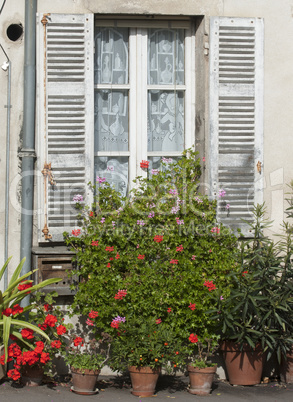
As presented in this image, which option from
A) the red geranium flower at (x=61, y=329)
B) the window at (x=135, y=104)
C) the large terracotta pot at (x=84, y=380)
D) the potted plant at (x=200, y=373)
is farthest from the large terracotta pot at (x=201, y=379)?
the window at (x=135, y=104)

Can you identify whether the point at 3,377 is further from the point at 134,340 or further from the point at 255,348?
the point at 255,348

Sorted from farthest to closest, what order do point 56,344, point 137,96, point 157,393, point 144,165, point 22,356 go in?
point 137,96 → point 144,165 → point 157,393 → point 56,344 → point 22,356

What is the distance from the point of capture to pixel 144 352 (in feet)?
17.3

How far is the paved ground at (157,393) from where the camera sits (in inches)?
205

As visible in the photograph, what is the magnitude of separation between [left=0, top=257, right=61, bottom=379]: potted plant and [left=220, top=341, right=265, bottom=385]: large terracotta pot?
152 cm

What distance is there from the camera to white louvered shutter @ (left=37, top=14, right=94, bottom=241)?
5773mm

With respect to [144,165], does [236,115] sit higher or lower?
higher

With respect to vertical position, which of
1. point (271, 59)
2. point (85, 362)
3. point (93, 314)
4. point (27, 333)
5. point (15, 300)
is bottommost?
point (85, 362)

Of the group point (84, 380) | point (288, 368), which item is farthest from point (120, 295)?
point (288, 368)

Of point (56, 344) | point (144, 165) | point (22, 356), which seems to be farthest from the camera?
point (144, 165)

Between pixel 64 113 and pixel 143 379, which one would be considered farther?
pixel 64 113

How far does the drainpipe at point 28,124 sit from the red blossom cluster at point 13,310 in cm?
36

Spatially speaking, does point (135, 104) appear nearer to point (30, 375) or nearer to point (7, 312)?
point (7, 312)

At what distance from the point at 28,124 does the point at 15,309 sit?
5.09 ft
